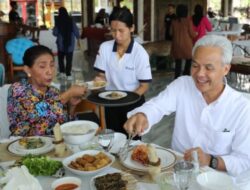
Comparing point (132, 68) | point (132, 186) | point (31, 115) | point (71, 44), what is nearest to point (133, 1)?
point (71, 44)

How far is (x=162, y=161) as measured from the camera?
1589mm

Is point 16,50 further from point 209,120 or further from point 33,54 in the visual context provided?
point 209,120

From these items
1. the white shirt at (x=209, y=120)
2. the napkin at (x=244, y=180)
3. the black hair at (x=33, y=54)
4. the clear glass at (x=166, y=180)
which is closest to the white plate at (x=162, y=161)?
the clear glass at (x=166, y=180)

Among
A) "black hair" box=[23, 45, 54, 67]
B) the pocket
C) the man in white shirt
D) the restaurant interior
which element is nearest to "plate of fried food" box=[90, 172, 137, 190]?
the restaurant interior

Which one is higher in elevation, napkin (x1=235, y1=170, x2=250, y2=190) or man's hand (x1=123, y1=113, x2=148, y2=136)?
man's hand (x1=123, y1=113, x2=148, y2=136)

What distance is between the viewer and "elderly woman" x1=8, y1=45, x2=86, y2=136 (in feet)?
7.02

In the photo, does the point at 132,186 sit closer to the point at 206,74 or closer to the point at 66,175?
the point at 66,175

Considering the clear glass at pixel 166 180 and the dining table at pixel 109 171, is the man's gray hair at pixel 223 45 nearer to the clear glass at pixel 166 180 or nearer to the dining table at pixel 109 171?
the dining table at pixel 109 171

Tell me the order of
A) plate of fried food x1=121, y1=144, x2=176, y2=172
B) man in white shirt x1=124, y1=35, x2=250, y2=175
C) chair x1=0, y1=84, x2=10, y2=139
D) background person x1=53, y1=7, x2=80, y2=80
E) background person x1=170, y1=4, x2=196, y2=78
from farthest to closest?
background person x1=53, y1=7, x2=80, y2=80, background person x1=170, y1=4, x2=196, y2=78, chair x1=0, y1=84, x2=10, y2=139, man in white shirt x1=124, y1=35, x2=250, y2=175, plate of fried food x1=121, y1=144, x2=176, y2=172

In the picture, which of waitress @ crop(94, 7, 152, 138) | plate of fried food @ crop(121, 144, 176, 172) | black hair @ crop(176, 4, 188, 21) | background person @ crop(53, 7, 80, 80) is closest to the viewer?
plate of fried food @ crop(121, 144, 176, 172)

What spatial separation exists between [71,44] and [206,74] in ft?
20.0

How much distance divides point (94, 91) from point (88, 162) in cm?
133

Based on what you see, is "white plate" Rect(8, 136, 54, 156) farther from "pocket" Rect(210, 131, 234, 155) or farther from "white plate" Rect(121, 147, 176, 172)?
"pocket" Rect(210, 131, 234, 155)

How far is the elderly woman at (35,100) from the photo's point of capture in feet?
7.02
